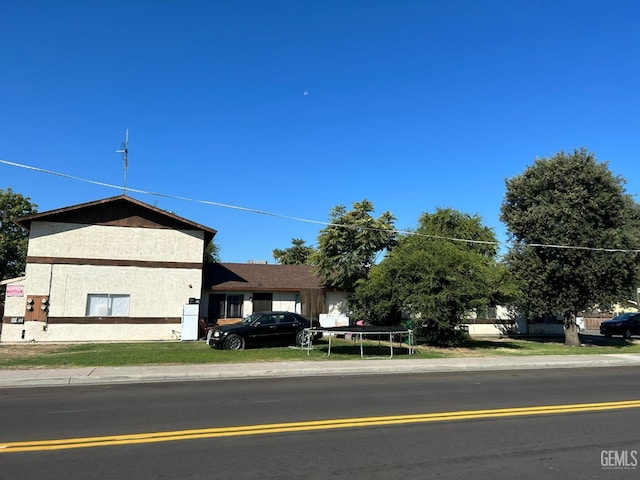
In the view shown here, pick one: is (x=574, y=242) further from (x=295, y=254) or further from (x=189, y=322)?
(x=295, y=254)

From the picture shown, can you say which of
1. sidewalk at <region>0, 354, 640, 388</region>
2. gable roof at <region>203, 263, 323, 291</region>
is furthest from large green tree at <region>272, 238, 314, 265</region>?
sidewalk at <region>0, 354, 640, 388</region>

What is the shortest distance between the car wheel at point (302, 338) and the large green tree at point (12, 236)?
95.6 ft

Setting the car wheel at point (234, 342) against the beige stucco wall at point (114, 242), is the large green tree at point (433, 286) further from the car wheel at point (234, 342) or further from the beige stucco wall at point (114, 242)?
the beige stucco wall at point (114, 242)

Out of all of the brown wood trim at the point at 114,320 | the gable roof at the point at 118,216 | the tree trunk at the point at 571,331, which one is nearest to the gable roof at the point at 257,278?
the brown wood trim at the point at 114,320

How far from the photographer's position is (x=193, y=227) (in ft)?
83.4

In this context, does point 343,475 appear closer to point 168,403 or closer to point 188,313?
point 168,403

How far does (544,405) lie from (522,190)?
19.4m

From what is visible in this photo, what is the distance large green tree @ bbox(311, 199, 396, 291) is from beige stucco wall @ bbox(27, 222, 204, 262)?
690 cm

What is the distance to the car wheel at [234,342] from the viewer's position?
18.7 metres

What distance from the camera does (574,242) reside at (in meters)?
24.3

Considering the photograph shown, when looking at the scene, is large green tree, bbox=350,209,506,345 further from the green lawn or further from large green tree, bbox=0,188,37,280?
large green tree, bbox=0,188,37,280

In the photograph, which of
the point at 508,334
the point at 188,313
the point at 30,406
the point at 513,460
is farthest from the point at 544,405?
the point at 508,334

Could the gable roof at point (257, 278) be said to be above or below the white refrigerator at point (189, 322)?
above

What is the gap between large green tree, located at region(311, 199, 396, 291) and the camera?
89.5 feet
